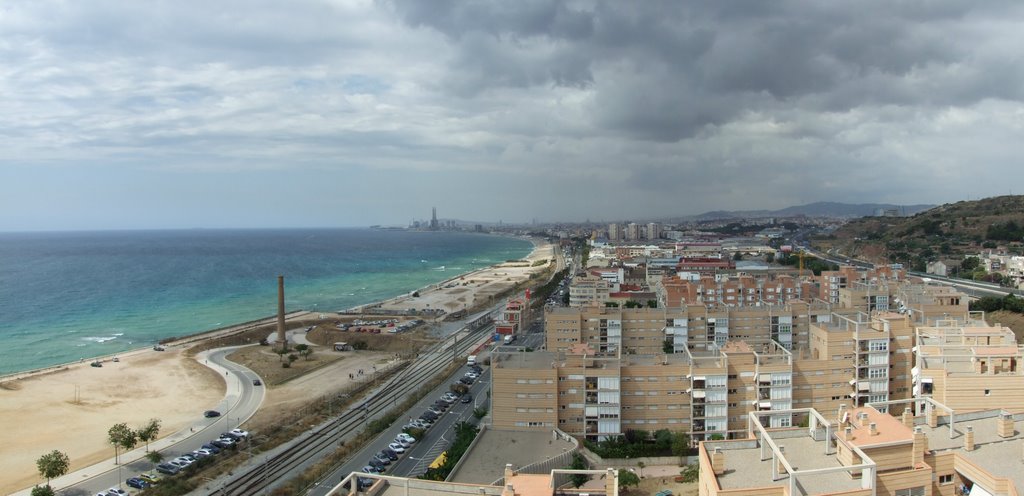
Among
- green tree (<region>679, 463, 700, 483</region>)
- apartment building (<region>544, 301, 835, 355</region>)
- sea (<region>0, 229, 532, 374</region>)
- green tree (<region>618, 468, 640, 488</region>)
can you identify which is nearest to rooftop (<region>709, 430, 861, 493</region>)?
green tree (<region>618, 468, 640, 488</region>)

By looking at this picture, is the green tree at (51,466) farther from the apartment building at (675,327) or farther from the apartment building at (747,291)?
the apartment building at (747,291)

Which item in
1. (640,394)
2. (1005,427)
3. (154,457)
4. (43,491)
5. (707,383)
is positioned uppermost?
(1005,427)

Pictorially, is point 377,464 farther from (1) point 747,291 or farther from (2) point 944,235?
(2) point 944,235

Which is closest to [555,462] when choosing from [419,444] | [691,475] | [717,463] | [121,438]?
[691,475]

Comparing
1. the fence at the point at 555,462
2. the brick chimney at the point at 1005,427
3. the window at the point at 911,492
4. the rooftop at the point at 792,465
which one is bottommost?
the fence at the point at 555,462

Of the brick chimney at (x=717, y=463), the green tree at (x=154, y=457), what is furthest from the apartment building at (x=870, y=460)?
the green tree at (x=154, y=457)

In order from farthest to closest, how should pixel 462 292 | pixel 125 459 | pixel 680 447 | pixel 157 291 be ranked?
1. pixel 157 291
2. pixel 462 292
3. pixel 125 459
4. pixel 680 447

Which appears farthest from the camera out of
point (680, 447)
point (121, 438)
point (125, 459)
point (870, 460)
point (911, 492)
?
point (125, 459)
